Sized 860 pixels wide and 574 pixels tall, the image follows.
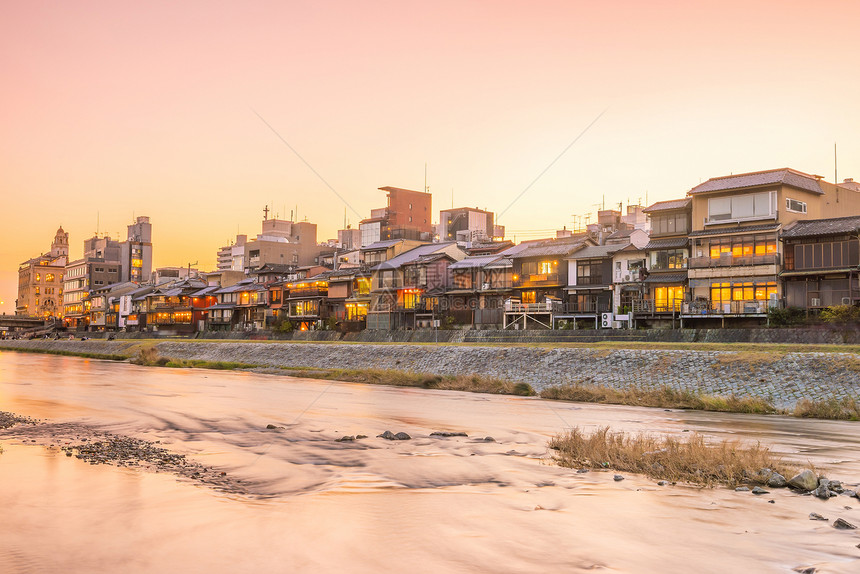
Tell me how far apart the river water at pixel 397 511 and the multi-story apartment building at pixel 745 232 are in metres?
29.8

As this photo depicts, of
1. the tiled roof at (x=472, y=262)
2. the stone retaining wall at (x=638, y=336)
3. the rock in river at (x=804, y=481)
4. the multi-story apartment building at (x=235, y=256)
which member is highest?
the multi-story apartment building at (x=235, y=256)

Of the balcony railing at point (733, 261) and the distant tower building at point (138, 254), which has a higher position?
the distant tower building at point (138, 254)

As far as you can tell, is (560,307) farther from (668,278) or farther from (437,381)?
(437,381)

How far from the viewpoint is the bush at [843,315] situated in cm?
4147

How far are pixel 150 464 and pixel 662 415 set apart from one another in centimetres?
2005

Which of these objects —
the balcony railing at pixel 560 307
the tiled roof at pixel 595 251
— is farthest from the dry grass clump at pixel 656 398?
the tiled roof at pixel 595 251

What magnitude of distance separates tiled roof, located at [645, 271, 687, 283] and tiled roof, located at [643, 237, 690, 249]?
8.08 ft

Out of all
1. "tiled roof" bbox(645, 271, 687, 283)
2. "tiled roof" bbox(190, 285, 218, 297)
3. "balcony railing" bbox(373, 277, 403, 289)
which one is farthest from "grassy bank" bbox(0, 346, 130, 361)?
"tiled roof" bbox(645, 271, 687, 283)

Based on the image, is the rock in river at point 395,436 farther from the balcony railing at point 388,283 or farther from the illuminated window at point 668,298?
the balcony railing at point 388,283

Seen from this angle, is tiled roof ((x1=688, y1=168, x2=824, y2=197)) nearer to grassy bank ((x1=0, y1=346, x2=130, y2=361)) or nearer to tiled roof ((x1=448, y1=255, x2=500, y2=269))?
tiled roof ((x1=448, y1=255, x2=500, y2=269))

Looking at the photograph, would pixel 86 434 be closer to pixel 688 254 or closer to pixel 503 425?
pixel 503 425

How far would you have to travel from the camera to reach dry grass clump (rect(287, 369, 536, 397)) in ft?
125

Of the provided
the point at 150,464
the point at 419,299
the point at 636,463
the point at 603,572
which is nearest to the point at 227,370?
the point at 419,299

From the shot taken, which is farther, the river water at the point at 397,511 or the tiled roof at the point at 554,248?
the tiled roof at the point at 554,248
